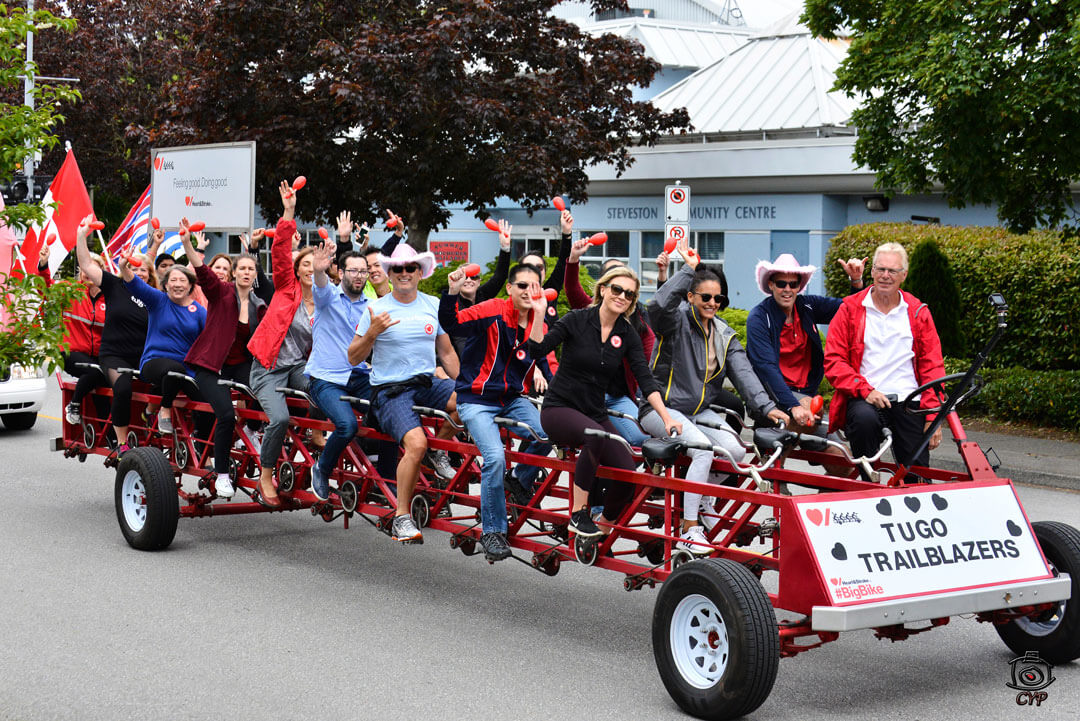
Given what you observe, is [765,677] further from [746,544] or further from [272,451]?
[272,451]

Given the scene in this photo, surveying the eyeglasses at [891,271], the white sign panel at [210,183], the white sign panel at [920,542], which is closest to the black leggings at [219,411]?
the eyeglasses at [891,271]

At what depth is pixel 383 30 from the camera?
20906 millimetres

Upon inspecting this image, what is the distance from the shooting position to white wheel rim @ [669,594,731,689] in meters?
5.31

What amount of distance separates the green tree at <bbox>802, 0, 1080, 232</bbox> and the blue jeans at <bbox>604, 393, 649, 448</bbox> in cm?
653

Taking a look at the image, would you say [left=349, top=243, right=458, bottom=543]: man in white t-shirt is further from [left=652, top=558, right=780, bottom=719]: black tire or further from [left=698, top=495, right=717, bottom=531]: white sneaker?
[left=652, top=558, right=780, bottom=719]: black tire

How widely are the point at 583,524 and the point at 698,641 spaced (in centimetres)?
104

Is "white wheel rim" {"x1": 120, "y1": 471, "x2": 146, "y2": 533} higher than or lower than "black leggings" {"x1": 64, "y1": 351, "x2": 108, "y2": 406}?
lower

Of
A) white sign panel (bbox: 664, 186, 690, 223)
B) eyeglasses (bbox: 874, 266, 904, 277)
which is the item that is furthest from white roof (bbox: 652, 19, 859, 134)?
eyeglasses (bbox: 874, 266, 904, 277)

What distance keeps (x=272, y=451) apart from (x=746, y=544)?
3374mm

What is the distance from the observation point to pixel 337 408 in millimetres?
7801

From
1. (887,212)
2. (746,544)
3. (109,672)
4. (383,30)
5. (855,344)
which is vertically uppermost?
(383,30)

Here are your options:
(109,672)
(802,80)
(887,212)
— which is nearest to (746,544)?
(109,672)

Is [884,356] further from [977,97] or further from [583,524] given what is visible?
[977,97]

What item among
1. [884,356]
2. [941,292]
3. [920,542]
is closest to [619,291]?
[884,356]
